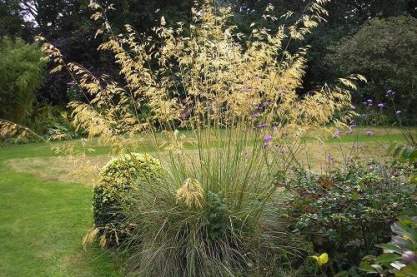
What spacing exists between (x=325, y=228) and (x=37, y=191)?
14.8 feet

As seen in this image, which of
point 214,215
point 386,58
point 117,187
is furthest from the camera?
point 386,58

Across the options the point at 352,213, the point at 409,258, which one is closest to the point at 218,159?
the point at 352,213

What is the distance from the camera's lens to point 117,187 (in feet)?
14.7

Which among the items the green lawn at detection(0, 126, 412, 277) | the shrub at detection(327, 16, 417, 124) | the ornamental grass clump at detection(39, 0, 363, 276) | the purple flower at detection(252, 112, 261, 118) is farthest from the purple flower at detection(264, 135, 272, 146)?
the shrub at detection(327, 16, 417, 124)

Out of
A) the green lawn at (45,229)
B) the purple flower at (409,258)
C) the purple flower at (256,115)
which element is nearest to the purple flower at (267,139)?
the purple flower at (256,115)

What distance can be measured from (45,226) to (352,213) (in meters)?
3.23

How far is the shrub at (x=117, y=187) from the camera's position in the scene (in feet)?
14.2

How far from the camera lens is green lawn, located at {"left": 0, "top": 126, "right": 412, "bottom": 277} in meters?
4.31

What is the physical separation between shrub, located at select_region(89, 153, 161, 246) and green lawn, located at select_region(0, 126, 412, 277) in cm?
27

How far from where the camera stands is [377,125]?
12.7 meters

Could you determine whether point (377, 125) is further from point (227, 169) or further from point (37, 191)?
point (227, 169)

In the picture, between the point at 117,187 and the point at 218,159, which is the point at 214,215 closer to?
the point at 218,159

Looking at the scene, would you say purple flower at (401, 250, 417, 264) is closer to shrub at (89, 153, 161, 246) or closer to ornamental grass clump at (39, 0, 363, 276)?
ornamental grass clump at (39, 0, 363, 276)

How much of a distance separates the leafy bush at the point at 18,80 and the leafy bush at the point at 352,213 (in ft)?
29.3
